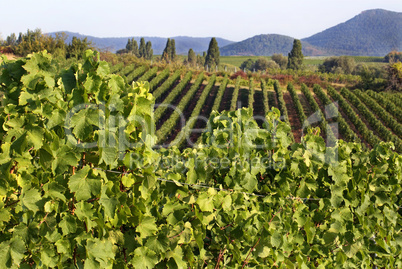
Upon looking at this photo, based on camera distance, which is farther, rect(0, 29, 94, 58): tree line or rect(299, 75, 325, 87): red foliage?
rect(299, 75, 325, 87): red foliage

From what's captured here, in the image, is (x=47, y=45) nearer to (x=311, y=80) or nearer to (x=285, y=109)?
(x=285, y=109)

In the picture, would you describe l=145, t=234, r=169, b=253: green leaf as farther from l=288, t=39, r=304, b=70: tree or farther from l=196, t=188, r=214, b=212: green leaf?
l=288, t=39, r=304, b=70: tree

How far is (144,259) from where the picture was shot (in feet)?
6.41

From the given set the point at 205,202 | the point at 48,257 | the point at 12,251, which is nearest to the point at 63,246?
the point at 48,257

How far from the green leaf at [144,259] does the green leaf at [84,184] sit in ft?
1.50

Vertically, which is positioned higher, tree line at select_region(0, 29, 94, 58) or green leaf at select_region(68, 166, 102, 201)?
tree line at select_region(0, 29, 94, 58)

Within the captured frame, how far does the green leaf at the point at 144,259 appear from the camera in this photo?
1938 mm

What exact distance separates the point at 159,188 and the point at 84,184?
53 centimetres

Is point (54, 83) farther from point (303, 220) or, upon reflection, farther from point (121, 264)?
point (303, 220)

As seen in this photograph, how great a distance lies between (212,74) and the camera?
3497cm

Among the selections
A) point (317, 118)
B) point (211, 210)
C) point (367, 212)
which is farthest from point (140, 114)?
point (317, 118)

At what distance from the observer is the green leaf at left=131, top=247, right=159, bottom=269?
6.36 feet

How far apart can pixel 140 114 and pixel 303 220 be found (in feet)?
4.99

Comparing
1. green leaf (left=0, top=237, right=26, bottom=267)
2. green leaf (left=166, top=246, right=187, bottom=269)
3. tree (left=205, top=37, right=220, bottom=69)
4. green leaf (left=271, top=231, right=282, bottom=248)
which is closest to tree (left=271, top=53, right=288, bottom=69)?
tree (left=205, top=37, right=220, bottom=69)
